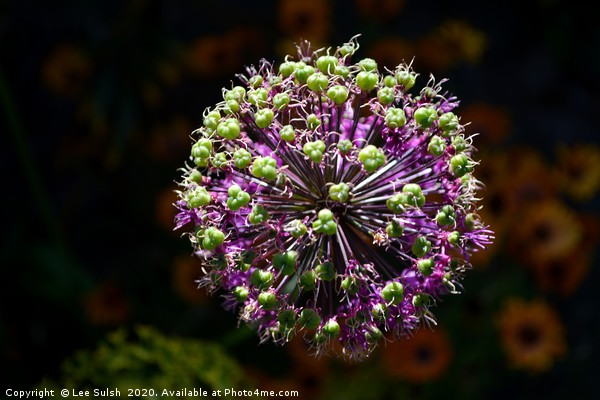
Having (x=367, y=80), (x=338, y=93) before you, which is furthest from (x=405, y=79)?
(x=338, y=93)

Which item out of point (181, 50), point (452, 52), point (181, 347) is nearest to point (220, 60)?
point (181, 50)

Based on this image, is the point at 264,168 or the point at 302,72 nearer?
the point at 264,168

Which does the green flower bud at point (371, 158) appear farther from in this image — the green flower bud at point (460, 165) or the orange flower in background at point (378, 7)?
the orange flower in background at point (378, 7)

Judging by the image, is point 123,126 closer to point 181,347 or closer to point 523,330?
point 181,347

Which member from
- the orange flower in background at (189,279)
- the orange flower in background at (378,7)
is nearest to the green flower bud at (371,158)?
the orange flower in background at (189,279)

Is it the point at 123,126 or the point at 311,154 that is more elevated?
the point at 123,126

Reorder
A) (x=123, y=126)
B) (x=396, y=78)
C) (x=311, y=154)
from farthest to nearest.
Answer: (x=123, y=126)
(x=396, y=78)
(x=311, y=154)

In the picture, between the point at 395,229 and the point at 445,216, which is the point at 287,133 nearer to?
the point at 395,229
